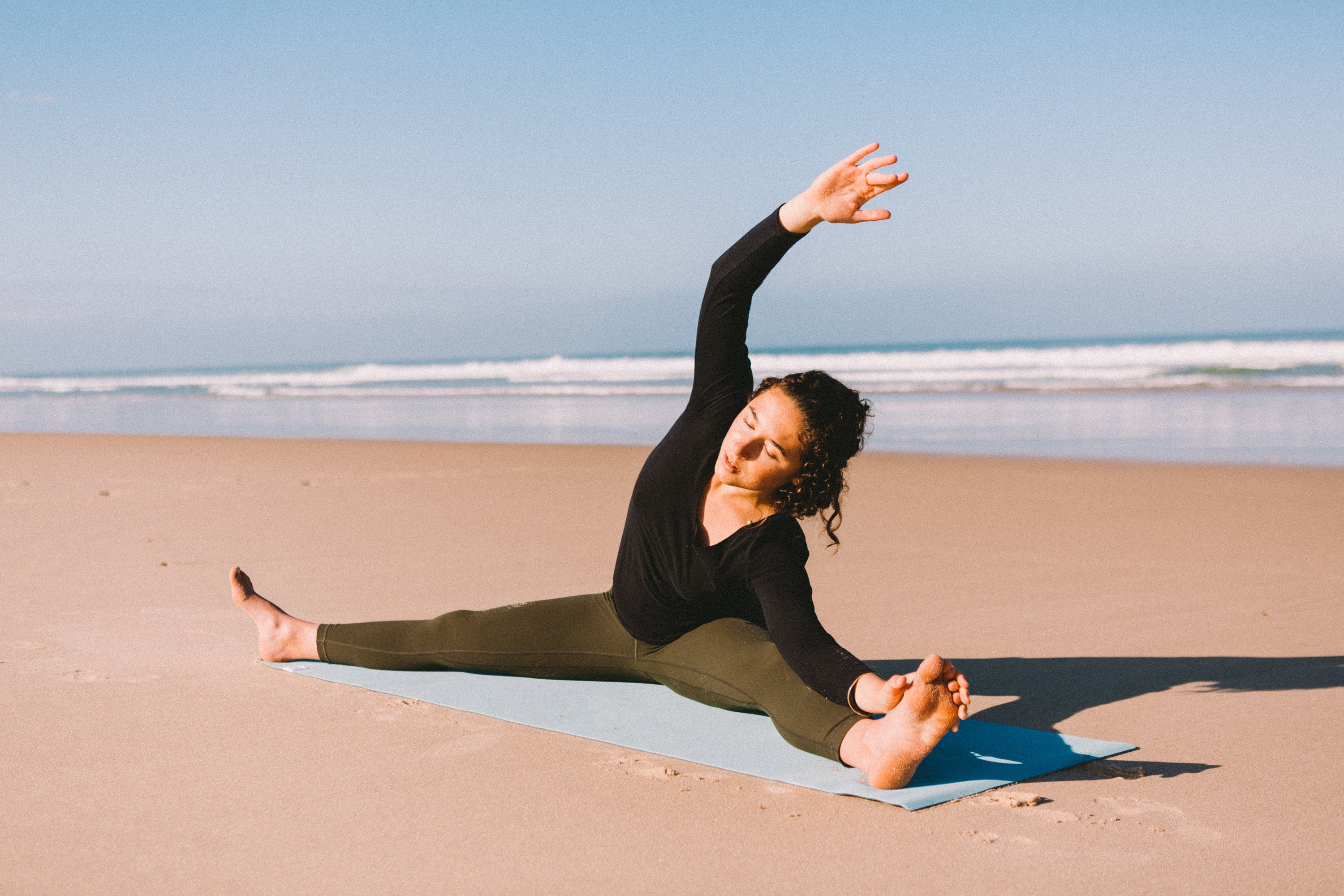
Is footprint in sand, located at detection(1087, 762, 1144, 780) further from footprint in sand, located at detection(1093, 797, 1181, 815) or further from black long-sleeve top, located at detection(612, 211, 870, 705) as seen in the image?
black long-sleeve top, located at detection(612, 211, 870, 705)

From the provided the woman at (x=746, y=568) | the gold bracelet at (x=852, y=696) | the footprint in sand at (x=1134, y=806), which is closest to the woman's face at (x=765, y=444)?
the woman at (x=746, y=568)

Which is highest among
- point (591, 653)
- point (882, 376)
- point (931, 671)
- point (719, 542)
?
point (882, 376)

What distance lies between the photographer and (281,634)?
362 cm

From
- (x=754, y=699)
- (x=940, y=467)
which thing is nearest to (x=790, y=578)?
(x=754, y=699)

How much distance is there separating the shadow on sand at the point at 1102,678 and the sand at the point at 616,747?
0.05 feet

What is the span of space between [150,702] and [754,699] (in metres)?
1.70

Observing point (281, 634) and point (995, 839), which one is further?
point (281, 634)

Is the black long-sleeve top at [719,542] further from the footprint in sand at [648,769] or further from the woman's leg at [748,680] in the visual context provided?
the footprint in sand at [648,769]

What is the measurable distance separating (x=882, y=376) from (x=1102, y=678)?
2369 centimetres

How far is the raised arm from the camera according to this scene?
2668 millimetres

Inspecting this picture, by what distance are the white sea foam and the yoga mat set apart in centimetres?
1708

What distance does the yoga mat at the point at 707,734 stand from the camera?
2.54 m

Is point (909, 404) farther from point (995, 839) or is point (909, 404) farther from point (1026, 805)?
point (995, 839)

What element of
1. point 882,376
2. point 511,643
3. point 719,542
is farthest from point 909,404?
point 719,542
